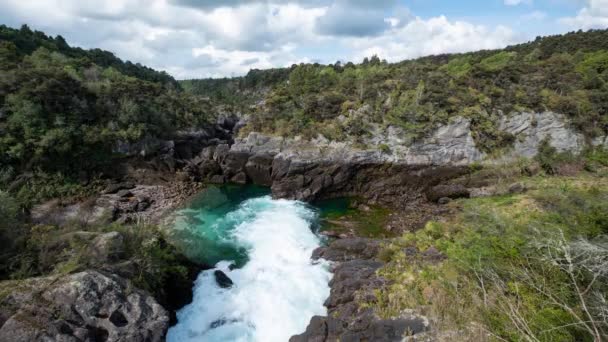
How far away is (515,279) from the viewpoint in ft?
30.5

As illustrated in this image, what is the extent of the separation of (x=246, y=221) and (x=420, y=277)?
15.5 m

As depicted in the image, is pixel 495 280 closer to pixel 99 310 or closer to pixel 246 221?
pixel 99 310

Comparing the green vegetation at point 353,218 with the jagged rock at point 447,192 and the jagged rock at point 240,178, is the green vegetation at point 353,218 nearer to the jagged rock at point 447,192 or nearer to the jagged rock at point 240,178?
the jagged rock at point 447,192

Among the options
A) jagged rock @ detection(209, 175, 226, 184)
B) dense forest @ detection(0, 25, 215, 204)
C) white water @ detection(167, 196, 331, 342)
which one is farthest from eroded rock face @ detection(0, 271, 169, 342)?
jagged rock @ detection(209, 175, 226, 184)

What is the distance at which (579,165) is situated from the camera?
2884 cm

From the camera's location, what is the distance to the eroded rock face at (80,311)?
27.1ft

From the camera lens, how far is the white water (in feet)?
41.3

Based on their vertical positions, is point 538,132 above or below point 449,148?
above

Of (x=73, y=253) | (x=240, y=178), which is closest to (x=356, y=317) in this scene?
(x=73, y=253)

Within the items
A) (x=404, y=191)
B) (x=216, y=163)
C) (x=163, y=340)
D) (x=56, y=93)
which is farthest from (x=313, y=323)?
(x=56, y=93)

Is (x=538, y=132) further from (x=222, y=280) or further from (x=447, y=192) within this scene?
(x=222, y=280)

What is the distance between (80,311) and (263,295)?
7.53 metres

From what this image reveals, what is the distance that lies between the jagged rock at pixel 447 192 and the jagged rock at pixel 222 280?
2012cm

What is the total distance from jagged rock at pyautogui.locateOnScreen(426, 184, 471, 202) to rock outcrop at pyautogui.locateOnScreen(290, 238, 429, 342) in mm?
13446
